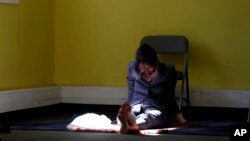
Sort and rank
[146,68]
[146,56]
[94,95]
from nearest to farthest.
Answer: [146,56]
[146,68]
[94,95]

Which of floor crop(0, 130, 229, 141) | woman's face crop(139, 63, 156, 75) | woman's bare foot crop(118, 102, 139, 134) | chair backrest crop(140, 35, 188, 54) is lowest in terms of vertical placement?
floor crop(0, 130, 229, 141)

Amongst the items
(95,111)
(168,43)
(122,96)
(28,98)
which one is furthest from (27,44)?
(168,43)

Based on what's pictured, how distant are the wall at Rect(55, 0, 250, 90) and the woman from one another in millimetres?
1105

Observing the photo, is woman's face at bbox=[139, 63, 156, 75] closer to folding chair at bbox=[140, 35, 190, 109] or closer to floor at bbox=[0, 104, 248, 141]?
floor at bbox=[0, 104, 248, 141]

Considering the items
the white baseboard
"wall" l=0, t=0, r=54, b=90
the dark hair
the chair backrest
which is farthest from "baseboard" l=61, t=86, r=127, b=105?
the dark hair

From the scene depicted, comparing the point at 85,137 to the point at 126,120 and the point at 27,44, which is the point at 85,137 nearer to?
the point at 126,120

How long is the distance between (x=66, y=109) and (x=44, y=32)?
92cm

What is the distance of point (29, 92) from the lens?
5.38 m

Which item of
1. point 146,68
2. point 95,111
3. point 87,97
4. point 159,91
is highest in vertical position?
point 146,68

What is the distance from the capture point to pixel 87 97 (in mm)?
5863

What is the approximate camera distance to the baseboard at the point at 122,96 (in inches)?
212

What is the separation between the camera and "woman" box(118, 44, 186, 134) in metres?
4.32

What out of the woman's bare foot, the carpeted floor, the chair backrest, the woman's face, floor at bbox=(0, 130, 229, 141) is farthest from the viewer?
the chair backrest

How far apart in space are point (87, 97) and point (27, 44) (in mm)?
932
